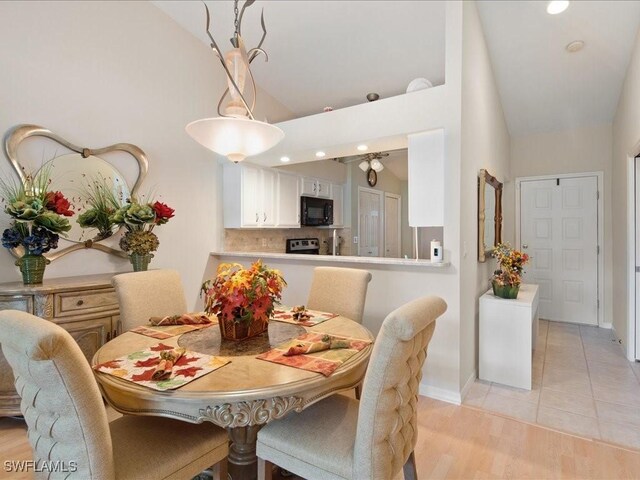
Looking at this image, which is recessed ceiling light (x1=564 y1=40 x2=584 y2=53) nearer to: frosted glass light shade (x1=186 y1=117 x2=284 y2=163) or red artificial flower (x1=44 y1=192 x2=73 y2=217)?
frosted glass light shade (x1=186 y1=117 x2=284 y2=163)

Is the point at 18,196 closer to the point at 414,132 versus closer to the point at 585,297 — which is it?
the point at 414,132

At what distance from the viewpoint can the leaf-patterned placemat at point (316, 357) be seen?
55.1 inches

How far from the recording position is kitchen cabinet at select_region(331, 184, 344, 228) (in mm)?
5535

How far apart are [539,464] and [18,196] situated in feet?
12.1

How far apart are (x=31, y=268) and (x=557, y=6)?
4.53 metres

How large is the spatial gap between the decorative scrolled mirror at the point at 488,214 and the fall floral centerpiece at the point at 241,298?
216 cm

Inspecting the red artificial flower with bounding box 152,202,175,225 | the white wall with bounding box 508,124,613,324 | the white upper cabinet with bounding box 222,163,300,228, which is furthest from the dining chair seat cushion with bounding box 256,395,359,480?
the white wall with bounding box 508,124,613,324

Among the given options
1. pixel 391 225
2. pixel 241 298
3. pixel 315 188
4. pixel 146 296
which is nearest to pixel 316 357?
pixel 241 298

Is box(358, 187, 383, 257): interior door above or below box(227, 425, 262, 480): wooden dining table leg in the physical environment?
above

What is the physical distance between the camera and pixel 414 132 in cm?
280

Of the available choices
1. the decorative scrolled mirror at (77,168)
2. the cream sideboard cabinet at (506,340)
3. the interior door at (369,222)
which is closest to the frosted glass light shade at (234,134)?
the decorative scrolled mirror at (77,168)

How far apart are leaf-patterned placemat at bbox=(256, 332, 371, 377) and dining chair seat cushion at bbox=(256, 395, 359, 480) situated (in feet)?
0.83

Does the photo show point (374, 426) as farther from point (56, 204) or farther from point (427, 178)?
point (56, 204)

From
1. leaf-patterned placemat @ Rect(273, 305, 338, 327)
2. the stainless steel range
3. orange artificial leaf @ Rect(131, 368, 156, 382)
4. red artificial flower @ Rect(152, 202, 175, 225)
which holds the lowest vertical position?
orange artificial leaf @ Rect(131, 368, 156, 382)
